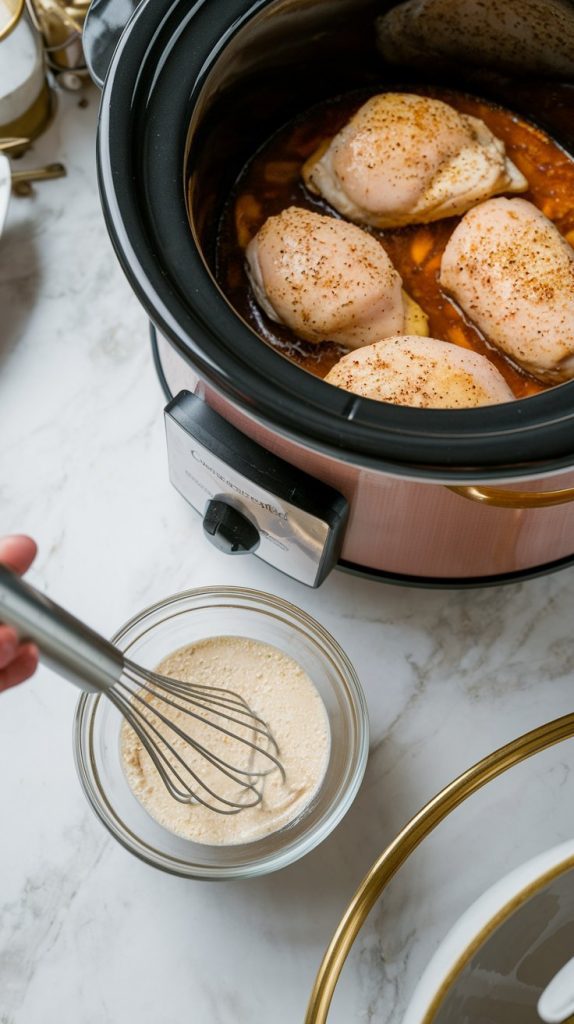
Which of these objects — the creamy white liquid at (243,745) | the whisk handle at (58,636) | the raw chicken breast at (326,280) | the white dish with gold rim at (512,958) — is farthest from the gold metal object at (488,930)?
the raw chicken breast at (326,280)

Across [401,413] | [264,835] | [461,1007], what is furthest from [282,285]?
[461,1007]

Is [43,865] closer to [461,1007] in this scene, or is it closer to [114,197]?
[461,1007]

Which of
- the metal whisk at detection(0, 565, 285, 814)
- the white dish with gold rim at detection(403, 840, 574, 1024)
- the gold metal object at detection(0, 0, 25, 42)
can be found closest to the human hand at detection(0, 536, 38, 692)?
the metal whisk at detection(0, 565, 285, 814)

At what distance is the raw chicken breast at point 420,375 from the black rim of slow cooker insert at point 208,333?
4.0 inches

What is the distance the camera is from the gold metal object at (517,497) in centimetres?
77

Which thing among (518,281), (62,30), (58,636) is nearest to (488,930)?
(58,636)

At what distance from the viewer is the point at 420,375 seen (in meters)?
0.82

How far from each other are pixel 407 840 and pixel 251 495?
32cm

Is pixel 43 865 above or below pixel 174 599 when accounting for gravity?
below

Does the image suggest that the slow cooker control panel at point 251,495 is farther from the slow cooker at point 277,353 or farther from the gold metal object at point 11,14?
Result: the gold metal object at point 11,14

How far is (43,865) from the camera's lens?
959mm

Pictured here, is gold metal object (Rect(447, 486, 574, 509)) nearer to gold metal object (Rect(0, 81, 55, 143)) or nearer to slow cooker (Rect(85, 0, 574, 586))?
slow cooker (Rect(85, 0, 574, 586))

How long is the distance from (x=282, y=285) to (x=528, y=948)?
1.94 ft

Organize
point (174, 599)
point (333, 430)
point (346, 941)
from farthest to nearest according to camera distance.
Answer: point (174, 599) → point (346, 941) → point (333, 430)
